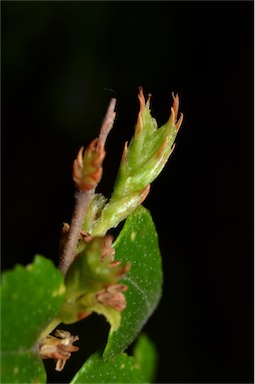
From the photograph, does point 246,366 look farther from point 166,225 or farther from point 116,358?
point 116,358

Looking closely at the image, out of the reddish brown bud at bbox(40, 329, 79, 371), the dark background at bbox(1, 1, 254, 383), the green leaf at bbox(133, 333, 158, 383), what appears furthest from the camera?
the dark background at bbox(1, 1, 254, 383)

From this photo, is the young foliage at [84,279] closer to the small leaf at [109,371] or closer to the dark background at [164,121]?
the small leaf at [109,371]

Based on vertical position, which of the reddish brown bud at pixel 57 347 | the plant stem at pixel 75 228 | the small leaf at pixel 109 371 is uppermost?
the plant stem at pixel 75 228

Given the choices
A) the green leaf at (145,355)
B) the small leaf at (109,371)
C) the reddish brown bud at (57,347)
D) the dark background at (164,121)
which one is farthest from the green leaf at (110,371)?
the dark background at (164,121)

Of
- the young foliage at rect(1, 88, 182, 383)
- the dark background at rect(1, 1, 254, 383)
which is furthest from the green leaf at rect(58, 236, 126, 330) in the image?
the dark background at rect(1, 1, 254, 383)

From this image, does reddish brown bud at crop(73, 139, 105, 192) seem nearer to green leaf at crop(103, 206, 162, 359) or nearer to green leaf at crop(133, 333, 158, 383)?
green leaf at crop(103, 206, 162, 359)

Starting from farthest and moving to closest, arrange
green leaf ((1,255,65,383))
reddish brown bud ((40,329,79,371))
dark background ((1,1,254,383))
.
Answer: dark background ((1,1,254,383))
reddish brown bud ((40,329,79,371))
green leaf ((1,255,65,383))

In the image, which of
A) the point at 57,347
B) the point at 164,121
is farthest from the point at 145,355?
the point at 164,121
